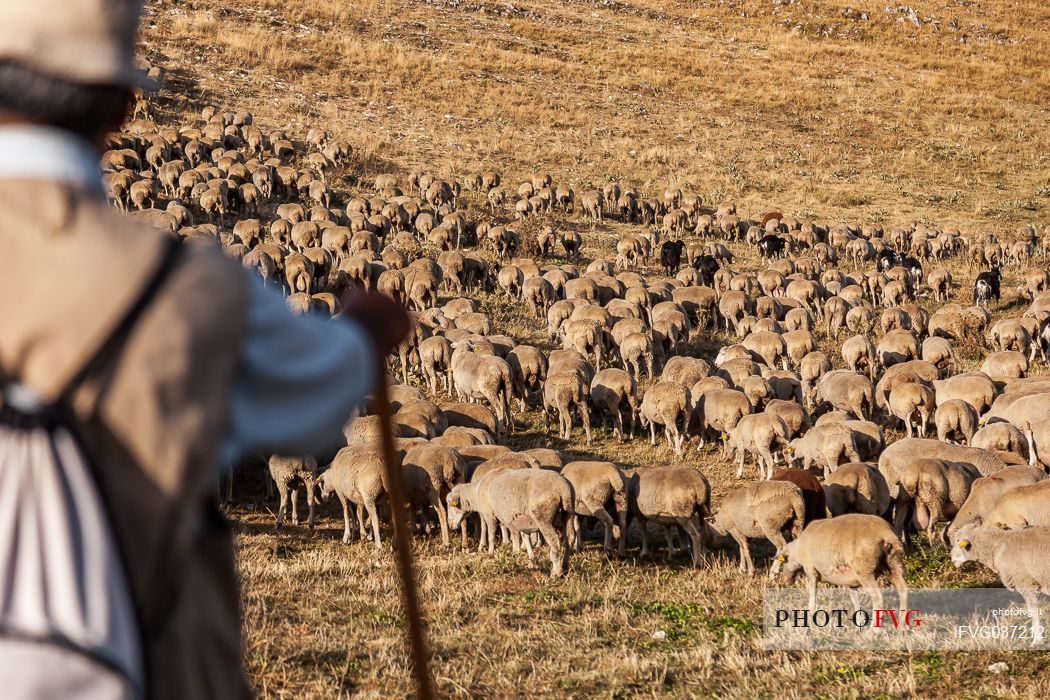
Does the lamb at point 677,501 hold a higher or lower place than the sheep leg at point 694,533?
higher

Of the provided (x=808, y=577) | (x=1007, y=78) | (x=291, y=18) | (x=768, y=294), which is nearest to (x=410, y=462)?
(x=808, y=577)

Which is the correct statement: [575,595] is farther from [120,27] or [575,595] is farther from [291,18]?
[291,18]

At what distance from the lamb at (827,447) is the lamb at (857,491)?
1.48 metres

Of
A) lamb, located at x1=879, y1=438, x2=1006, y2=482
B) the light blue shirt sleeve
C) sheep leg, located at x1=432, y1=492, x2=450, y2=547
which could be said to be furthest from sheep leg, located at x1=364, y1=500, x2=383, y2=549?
the light blue shirt sleeve

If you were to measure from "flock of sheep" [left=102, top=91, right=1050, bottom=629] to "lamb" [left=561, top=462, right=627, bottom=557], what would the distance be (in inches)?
1.3

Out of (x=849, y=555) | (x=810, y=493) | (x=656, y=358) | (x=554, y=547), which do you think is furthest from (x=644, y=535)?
(x=656, y=358)

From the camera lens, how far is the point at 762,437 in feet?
51.4

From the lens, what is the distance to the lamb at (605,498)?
496 inches

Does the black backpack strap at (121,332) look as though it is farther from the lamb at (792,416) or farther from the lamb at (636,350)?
the lamb at (636,350)

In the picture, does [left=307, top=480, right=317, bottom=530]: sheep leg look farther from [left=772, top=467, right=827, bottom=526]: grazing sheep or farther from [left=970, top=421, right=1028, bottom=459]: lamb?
[left=970, top=421, right=1028, bottom=459]: lamb

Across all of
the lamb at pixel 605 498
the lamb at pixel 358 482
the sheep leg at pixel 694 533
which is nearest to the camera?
the sheep leg at pixel 694 533

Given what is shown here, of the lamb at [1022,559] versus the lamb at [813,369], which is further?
the lamb at [813,369]

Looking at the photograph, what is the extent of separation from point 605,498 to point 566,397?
17.6 ft

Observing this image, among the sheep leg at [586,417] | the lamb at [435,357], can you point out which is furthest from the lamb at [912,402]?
the lamb at [435,357]
